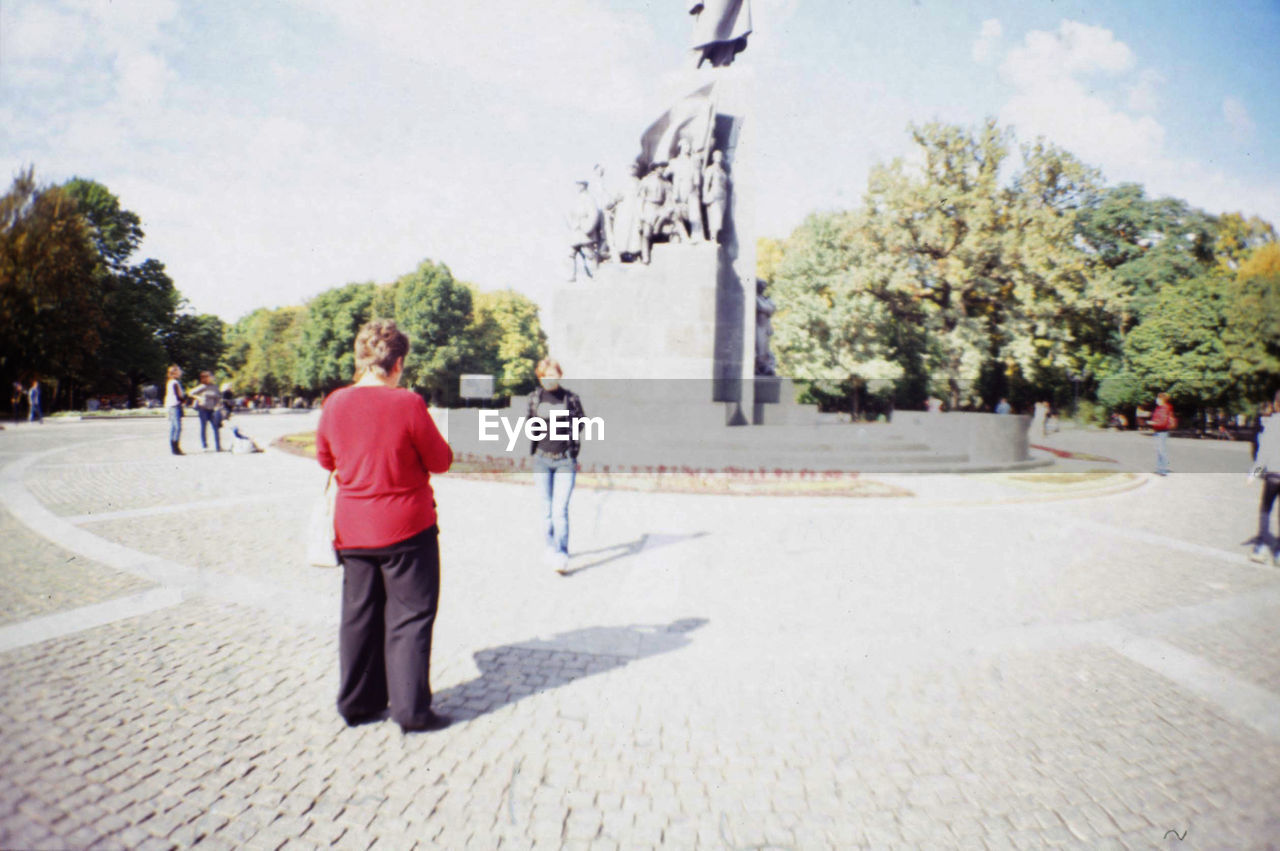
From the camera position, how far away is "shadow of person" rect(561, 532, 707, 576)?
18.9 feet

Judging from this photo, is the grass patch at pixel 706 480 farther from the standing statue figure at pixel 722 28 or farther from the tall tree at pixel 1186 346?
the tall tree at pixel 1186 346

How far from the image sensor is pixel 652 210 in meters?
15.8

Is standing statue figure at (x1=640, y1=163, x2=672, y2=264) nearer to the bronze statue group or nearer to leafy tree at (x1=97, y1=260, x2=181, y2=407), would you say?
Result: the bronze statue group

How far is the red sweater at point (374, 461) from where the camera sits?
9.21ft

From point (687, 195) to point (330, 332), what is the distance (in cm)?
5286

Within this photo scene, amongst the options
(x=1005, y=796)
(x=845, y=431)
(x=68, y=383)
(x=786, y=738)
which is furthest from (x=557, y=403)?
(x=68, y=383)

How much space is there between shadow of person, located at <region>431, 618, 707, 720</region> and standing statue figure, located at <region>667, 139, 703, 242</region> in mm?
12931

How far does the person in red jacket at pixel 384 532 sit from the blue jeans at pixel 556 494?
2.56m

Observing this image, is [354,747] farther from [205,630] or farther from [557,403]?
[557,403]

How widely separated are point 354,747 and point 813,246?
3756 cm

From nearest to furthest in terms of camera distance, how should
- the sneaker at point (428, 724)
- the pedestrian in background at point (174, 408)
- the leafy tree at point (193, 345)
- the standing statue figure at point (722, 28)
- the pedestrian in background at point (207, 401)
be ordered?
the sneaker at point (428, 724)
the pedestrian in background at point (174, 408)
the pedestrian in background at point (207, 401)
the standing statue figure at point (722, 28)
the leafy tree at point (193, 345)

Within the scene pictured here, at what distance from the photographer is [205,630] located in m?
4.05

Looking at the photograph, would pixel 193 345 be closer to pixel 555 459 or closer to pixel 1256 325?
pixel 555 459

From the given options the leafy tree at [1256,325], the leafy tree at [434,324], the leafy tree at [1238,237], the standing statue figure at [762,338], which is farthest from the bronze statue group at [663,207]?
the leafy tree at [434,324]
